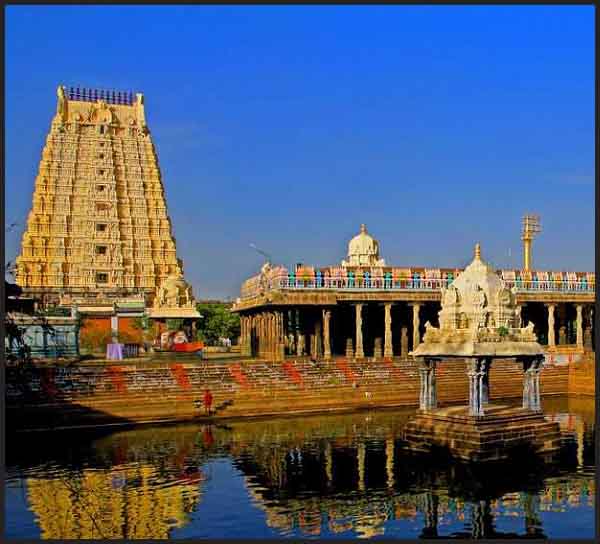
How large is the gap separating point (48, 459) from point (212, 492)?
7.56 meters

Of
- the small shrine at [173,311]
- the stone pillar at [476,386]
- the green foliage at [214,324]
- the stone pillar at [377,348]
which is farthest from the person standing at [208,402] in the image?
the green foliage at [214,324]

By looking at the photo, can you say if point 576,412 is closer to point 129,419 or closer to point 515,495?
point 515,495

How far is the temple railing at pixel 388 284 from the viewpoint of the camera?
149 feet

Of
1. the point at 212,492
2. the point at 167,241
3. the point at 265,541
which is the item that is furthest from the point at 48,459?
the point at 167,241

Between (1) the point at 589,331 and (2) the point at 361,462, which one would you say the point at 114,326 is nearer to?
(2) the point at 361,462

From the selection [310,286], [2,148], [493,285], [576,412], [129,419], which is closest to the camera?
[2,148]

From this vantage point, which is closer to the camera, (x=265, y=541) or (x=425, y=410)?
(x=265, y=541)

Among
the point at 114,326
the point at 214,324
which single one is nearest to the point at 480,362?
the point at 114,326

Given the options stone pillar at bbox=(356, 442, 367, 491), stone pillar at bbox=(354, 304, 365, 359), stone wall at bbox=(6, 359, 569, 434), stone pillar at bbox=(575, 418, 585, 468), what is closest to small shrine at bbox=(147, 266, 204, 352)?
stone wall at bbox=(6, 359, 569, 434)

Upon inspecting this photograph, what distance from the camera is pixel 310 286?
150 feet

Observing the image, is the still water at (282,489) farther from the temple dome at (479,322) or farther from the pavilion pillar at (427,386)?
the temple dome at (479,322)

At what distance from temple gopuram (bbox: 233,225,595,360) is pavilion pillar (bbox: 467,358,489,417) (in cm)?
1930

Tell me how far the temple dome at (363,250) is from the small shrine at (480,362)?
32805 millimetres

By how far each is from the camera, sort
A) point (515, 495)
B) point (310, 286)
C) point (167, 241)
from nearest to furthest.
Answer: point (515, 495)
point (310, 286)
point (167, 241)
